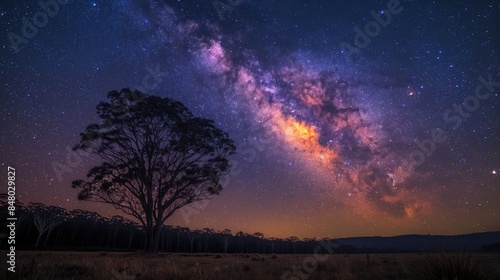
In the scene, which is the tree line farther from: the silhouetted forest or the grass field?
the grass field

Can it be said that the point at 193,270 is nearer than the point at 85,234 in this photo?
Yes

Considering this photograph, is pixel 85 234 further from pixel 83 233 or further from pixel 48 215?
pixel 48 215

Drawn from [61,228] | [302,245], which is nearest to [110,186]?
[61,228]

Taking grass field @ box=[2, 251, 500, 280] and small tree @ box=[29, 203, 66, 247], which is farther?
small tree @ box=[29, 203, 66, 247]

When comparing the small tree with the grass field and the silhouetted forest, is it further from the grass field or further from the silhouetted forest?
the grass field

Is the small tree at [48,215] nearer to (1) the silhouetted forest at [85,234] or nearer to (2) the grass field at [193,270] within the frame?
(1) the silhouetted forest at [85,234]

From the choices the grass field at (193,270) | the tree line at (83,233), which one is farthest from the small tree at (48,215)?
the grass field at (193,270)

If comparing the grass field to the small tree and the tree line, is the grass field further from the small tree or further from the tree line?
the small tree

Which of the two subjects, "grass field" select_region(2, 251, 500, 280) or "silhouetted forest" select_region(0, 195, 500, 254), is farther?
"silhouetted forest" select_region(0, 195, 500, 254)

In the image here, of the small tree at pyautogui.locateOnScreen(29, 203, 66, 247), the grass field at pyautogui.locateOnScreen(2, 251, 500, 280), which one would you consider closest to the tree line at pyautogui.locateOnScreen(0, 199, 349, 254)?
the small tree at pyautogui.locateOnScreen(29, 203, 66, 247)

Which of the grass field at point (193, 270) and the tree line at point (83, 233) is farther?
the tree line at point (83, 233)

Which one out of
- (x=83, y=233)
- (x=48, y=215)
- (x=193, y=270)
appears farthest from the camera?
(x=83, y=233)

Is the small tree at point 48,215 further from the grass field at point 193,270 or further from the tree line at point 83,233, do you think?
the grass field at point 193,270

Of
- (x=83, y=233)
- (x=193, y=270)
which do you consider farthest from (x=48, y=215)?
(x=193, y=270)
